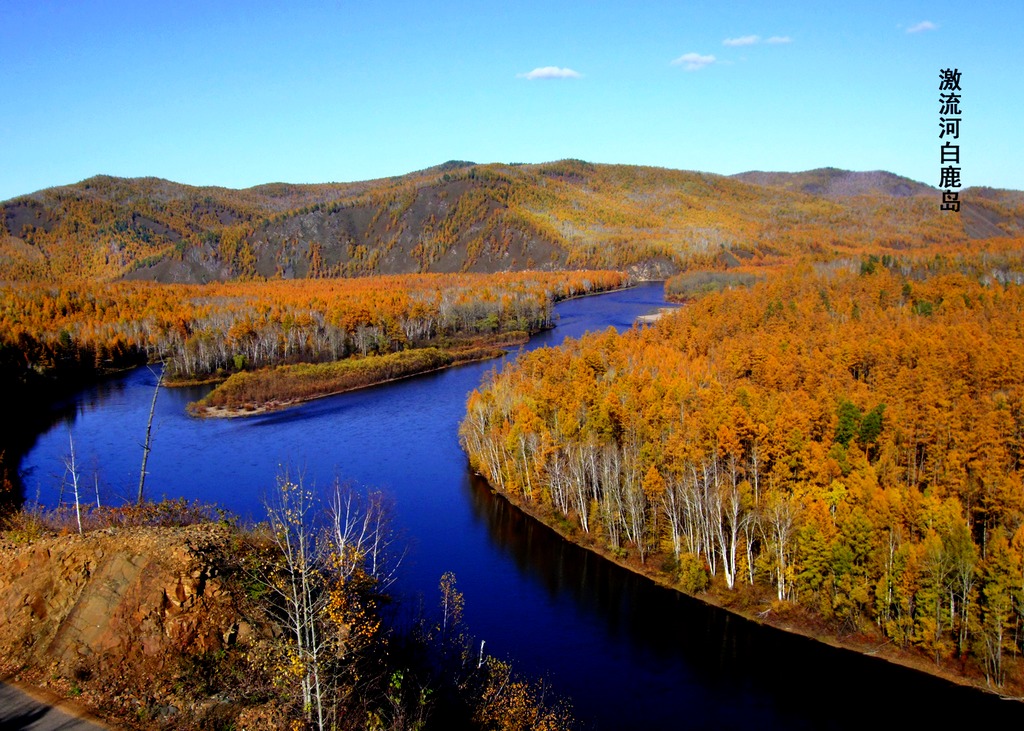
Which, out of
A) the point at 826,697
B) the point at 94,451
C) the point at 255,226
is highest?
the point at 255,226

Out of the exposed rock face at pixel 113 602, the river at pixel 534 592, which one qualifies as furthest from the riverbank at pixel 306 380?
the exposed rock face at pixel 113 602

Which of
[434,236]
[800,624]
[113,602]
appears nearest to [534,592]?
[800,624]

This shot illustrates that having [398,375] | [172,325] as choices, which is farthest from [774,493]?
[172,325]

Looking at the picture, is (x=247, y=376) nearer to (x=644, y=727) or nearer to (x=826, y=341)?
(x=826, y=341)

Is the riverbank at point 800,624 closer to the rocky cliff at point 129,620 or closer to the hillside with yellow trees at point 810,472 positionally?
the hillside with yellow trees at point 810,472

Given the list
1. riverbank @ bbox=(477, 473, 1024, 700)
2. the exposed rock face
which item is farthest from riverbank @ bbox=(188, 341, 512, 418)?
the exposed rock face

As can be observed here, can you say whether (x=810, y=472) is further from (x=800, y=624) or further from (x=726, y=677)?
(x=726, y=677)
